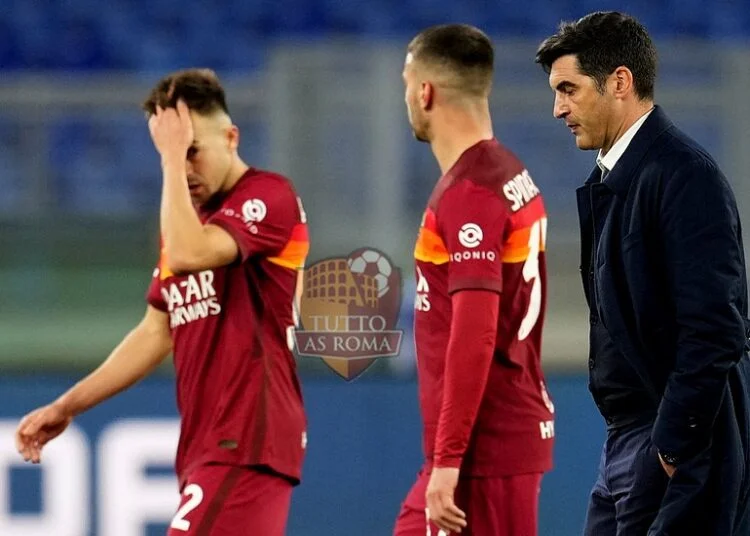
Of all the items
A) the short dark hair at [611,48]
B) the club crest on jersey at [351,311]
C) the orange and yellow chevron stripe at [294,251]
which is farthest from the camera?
the club crest on jersey at [351,311]

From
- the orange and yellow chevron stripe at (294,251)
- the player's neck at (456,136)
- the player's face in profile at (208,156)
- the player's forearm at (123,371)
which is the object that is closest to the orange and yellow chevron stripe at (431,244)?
the player's neck at (456,136)

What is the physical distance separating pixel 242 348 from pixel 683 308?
1532 mm

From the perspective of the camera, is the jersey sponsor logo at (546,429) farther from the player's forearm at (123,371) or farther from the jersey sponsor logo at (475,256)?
the player's forearm at (123,371)

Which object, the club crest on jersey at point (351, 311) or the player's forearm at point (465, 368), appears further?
the club crest on jersey at point (351, 311)

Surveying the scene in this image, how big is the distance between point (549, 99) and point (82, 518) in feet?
8.53

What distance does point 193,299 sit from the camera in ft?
13.1

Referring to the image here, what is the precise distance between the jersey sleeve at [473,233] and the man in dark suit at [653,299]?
1.74 feet

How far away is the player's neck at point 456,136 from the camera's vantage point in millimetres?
3877

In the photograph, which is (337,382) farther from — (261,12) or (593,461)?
(261,12)

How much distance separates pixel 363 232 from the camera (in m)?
5.95

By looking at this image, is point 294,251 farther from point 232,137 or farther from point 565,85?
point 565,85

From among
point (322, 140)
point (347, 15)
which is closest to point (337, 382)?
point (322, 140)

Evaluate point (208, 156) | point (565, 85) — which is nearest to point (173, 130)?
point (208, 156)

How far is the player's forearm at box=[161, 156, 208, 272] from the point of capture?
3.86 metres
